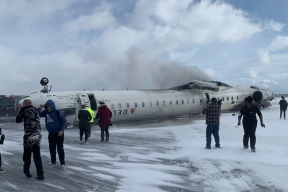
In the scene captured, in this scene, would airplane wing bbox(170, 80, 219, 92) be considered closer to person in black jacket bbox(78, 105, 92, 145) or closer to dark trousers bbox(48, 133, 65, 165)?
person in black jacket bbox(78, 105, 92, 145)

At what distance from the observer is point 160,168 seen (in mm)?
7879

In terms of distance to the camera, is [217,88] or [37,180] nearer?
[37,180]

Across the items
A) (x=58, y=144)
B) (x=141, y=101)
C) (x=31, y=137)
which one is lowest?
(x=58, y=144)

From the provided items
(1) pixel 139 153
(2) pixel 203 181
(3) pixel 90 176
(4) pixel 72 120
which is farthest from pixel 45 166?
(4) pixel 72 120

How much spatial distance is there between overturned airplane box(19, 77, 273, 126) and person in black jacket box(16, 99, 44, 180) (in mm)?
12761

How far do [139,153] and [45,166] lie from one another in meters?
3.25

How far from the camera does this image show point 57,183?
20.9ft

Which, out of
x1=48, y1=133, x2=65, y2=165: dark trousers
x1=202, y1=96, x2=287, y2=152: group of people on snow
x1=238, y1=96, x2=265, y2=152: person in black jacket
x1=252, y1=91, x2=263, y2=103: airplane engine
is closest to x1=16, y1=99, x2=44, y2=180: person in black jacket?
x1=48, y1=133, x2=65, y2=165: dark trousers

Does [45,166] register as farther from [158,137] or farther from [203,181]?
[158,137]

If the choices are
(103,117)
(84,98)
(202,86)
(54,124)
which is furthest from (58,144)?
(202,86)

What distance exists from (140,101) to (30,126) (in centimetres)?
1593

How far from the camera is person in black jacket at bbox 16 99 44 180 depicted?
21.2 feet

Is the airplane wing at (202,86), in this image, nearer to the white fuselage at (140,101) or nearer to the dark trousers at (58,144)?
the white fuselage at (140,101)

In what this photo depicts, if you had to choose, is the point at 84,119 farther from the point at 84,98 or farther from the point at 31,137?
the point at 84,98
